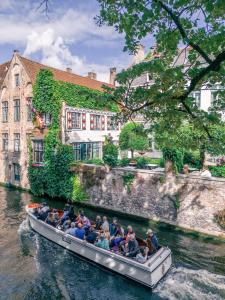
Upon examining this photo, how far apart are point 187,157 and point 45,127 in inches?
468

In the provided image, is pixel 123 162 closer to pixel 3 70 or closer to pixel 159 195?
pixel 159 195

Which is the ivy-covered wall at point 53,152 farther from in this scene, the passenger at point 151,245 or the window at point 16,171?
the passenger at point 151,245

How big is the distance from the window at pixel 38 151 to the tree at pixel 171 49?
1823 centimetres

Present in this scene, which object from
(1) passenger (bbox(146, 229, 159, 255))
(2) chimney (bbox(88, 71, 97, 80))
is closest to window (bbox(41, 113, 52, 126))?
(1) passenger (bbox(146, 229, 159, 255))

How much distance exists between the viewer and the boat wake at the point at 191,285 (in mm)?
9898

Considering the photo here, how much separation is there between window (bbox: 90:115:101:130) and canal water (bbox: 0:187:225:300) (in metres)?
13.3

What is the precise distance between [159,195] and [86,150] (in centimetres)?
1079

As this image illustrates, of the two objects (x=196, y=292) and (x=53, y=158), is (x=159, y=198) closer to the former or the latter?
(x=196, y=292)

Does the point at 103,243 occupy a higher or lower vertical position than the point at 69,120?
lower

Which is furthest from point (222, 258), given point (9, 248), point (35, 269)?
point (9, 248)

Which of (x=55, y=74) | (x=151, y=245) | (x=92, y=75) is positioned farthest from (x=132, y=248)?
(x=92, y=75)

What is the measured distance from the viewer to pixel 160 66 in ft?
20.1

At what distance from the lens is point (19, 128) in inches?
1019

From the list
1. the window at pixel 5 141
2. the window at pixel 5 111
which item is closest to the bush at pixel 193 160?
the window at pixel 5 141
